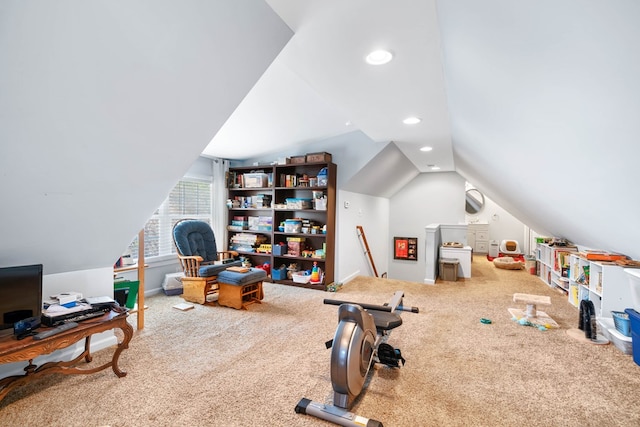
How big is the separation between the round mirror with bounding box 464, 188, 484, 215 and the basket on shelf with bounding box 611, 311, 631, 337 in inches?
245

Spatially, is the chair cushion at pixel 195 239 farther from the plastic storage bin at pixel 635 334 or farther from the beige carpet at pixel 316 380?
the plastic storage bin at pixel 635 334

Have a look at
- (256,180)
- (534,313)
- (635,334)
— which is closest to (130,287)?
(256,180)

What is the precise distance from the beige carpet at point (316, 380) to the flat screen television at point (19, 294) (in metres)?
0.56

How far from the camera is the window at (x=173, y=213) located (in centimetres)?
427

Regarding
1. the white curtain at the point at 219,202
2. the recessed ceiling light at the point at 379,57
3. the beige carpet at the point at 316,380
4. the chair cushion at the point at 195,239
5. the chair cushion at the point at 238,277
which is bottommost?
the beige carpet at the point at 316,380

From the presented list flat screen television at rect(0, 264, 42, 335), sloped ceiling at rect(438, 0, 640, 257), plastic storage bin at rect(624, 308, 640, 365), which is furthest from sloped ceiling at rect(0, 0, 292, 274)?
plastic storage bin at rect(624, 308, 640, 365)

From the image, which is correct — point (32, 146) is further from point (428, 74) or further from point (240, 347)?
point (428, 74)

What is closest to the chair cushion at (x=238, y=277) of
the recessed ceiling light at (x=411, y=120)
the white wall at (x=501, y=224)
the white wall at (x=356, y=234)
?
the white wall at (x=356, y=234)

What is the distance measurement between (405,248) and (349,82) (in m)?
5.67

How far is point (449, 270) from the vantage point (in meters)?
5.32

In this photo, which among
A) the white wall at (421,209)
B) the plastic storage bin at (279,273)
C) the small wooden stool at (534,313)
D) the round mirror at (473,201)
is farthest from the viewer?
the round mirror at (473,201)

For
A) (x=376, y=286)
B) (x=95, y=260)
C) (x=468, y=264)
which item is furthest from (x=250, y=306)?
(x=468, y=264)

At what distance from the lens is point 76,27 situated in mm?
1066

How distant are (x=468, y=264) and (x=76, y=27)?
6.20m
